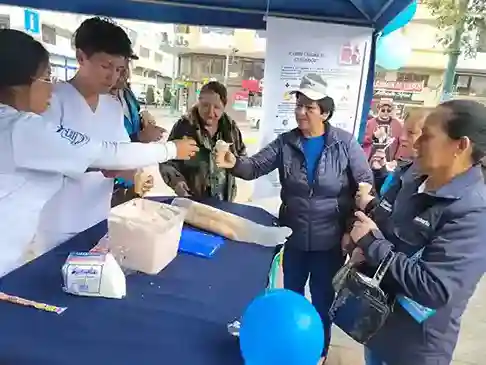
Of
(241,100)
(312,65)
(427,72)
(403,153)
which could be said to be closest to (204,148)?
(312,65)

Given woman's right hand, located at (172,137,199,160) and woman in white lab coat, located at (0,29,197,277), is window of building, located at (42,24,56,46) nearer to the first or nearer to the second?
woman's right hand, located at (172,137,199,160)

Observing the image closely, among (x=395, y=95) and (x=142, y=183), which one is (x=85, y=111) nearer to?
(x=142, y=183)

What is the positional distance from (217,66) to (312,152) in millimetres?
5218

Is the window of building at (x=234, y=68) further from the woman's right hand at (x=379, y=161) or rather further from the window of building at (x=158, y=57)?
the woman's right hand at (x=379, y=161)

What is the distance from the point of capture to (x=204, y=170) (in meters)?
2.51

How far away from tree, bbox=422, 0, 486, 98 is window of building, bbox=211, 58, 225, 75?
3.19 m

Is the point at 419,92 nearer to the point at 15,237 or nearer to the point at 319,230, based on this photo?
the point at 319,230

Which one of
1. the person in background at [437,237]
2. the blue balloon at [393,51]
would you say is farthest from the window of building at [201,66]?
the person in background at [437,237]

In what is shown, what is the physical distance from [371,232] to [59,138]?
36.4 inches

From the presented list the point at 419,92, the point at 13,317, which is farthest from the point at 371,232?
the point at 419,92

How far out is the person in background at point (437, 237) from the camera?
1.20 metres

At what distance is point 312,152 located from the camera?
7.04 ft

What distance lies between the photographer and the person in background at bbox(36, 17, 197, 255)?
163 cm

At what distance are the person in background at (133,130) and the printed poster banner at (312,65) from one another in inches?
27.9
